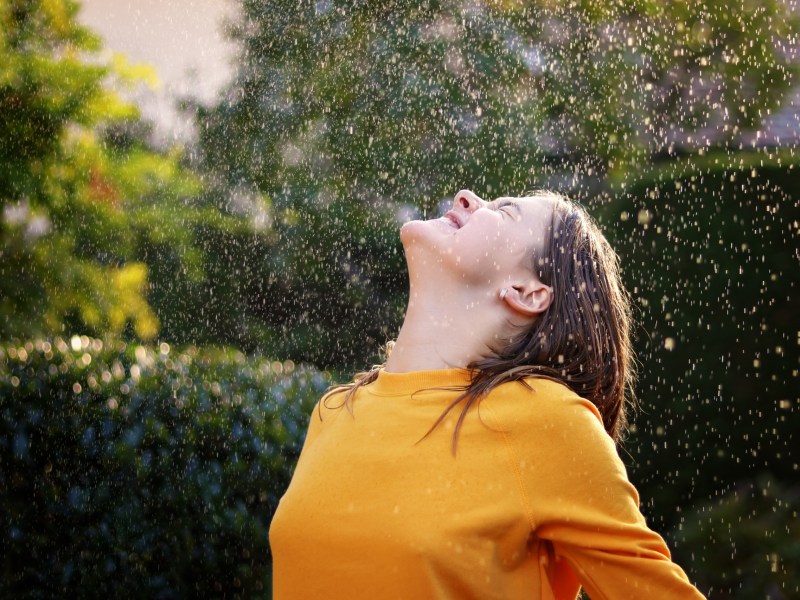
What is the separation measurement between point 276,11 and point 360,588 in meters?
9.96

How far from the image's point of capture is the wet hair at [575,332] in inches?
82.6

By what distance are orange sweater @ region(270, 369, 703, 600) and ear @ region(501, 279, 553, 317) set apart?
0.28m

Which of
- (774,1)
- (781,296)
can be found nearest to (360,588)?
(781,296)

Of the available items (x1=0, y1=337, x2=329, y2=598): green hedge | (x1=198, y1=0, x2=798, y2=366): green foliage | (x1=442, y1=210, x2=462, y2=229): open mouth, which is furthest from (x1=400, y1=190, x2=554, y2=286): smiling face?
(x1=198, y1=0, x2=798, y2=366): green foliage

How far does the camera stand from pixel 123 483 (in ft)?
13.8

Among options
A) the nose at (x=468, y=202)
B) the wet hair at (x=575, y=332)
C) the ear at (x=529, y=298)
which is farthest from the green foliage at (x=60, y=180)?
the ear at (x=529, y=298)

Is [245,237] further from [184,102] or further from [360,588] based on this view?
[360,588]

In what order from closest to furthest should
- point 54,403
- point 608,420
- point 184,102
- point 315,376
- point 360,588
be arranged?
1. point 360,588
2. point 608,420
3. point 54,403
4. point 315,376
5. point 184,102

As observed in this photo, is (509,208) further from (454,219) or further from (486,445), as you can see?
(486,445)

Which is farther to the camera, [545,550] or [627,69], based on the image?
[627,69]

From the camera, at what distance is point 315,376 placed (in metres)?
4.93

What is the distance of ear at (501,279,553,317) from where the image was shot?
2.14 meters

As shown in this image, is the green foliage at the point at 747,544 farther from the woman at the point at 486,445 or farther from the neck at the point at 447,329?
the neck at the point at 447,329

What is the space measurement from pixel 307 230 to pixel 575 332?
26.8 feet
